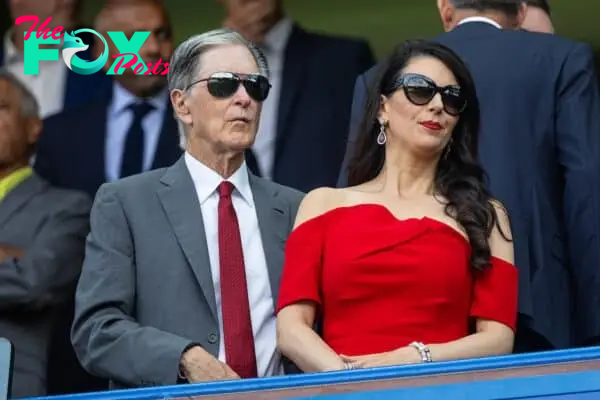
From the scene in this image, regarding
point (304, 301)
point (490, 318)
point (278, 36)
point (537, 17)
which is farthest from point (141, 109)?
point (490, 318)

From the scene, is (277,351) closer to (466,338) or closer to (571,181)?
(466,338)

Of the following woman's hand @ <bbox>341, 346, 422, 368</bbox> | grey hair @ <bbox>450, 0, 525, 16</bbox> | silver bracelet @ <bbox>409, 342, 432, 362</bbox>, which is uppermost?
grey hair @ <bbox>450, 0, 525, 16</bbox>

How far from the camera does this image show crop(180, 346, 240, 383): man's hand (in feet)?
12.9

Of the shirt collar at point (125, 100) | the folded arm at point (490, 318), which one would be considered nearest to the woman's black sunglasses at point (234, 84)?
the folded arm at point (490, 318)

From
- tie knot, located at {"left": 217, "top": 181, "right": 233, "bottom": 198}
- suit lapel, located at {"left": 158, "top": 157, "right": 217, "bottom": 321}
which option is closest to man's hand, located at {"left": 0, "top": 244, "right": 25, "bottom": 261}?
suit lapel, located at {"left": 158, "top": 157, "right": 217, "bottom": 321}

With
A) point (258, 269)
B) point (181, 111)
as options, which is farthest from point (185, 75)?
point (258, 269)

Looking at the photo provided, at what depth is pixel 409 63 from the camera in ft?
13.9

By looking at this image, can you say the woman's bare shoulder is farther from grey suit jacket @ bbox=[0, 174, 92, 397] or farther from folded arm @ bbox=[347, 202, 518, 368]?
grey suit jacket @ bbox=[0, 174, 92, 397]

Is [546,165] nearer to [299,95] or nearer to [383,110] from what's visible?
[383,110]

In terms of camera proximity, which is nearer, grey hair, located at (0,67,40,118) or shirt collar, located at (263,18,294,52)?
grey hair, located at (0,67,40,118)

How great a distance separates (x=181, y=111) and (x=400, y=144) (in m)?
0.60

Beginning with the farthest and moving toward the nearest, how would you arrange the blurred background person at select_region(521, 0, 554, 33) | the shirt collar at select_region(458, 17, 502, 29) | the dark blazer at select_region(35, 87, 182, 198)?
the dark blazer at select_region(35, 87, 182, 198) < the blurred background person at select_region(521, 0, 554, 33) < the shirt collar at select_region(458, 17, 502, 29)

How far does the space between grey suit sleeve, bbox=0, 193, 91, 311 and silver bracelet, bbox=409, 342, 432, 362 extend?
4.47 feet

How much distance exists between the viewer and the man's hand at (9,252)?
Answer: 16.0 feet
